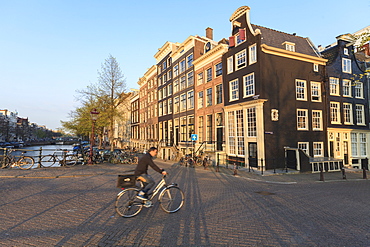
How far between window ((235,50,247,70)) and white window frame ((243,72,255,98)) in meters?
1.34

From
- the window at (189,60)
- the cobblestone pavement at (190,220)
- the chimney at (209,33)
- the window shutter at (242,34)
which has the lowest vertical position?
the cobblestone pavement at (190,220)

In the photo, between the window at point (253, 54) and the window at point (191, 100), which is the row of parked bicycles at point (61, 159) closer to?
the window at point (191, 100)

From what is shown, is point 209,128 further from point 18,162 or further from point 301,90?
point 18,162

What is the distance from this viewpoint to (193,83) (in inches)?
1054

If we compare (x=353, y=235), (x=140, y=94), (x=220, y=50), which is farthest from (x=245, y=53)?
(x=140, y=94)

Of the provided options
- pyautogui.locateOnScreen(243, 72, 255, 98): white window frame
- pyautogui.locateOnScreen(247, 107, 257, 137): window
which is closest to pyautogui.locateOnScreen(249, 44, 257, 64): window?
pyautogui.locateOnScreen(243, 72, 255, 98): white window frame

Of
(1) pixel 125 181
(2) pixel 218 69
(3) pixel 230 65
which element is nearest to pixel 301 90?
(3) pixel 230 65

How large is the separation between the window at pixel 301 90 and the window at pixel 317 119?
188 cm

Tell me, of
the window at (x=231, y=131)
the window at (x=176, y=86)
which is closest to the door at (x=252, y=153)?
the window at (x=231, y=131)

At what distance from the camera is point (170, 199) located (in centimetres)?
631

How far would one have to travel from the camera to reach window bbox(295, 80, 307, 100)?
19.7 m

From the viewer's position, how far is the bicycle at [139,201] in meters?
5.86

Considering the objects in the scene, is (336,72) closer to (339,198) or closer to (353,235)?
(339,198)

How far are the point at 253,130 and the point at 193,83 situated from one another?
37.7 ft
